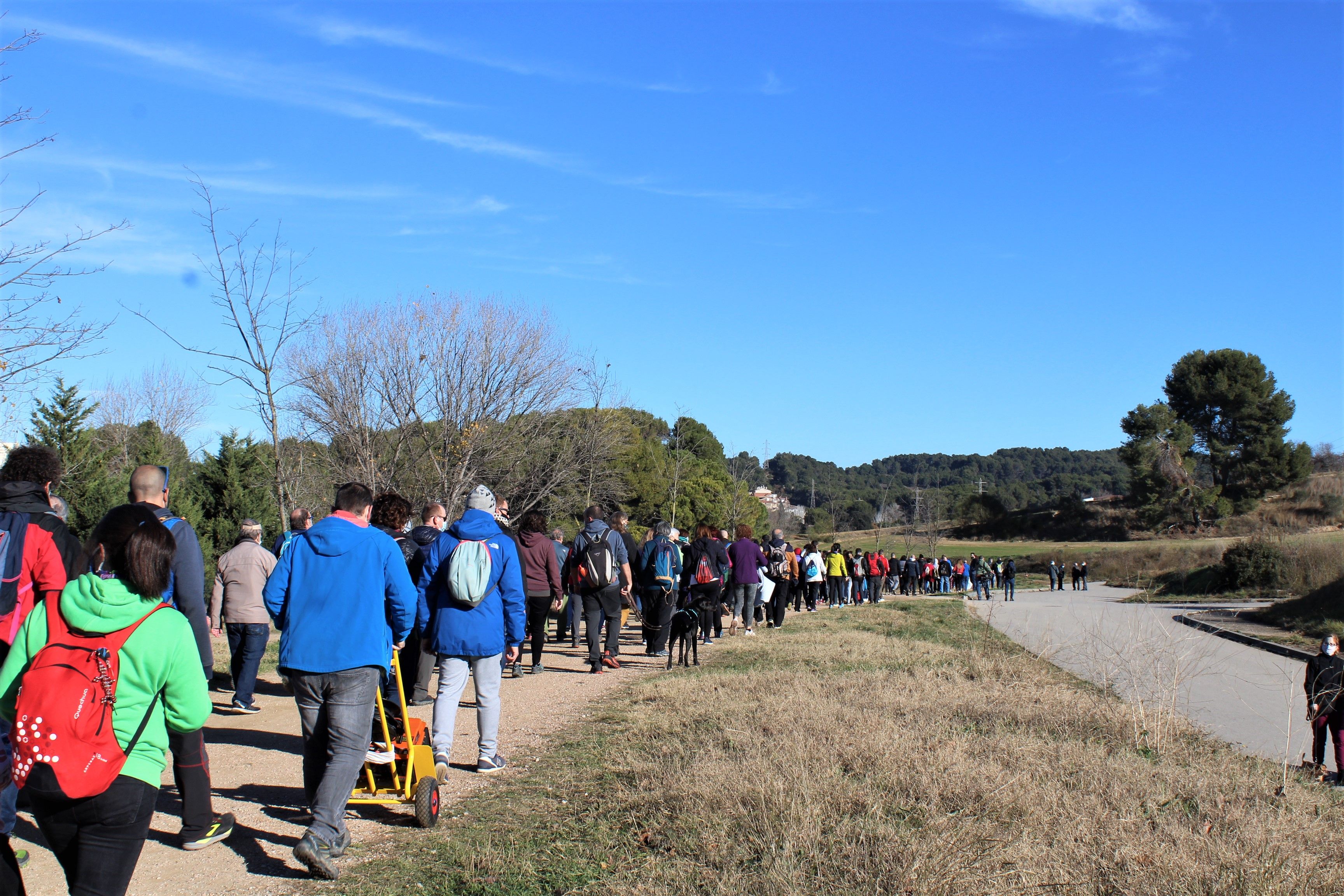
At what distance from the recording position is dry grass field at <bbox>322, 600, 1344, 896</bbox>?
445 cm

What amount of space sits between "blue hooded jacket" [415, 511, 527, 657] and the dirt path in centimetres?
92

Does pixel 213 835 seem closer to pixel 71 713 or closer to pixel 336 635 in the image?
pixel 336 635

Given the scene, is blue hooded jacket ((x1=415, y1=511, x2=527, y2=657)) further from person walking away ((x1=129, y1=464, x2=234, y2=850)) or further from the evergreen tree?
the evergreen tree

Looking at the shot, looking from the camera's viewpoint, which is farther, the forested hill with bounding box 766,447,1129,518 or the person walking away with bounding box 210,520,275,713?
the forested hill with bounding box 766,447,1129,518

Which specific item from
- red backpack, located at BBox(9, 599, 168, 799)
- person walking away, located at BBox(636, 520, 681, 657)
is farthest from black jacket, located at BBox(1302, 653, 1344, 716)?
red backpack, located at BBox(9, 599, 168, 799)

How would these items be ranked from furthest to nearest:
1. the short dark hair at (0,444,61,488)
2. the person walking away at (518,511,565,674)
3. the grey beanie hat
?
1. the person walking away at (518,511,565,674)
2. the grey beanie hat
3. the short dark hair at (0,444,61,488)

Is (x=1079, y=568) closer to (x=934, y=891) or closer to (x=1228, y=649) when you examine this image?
(x=1228, y=649)

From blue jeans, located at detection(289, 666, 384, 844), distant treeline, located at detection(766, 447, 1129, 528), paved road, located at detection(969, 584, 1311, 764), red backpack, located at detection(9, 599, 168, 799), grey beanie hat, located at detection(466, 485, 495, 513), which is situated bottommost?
paved road, located at detection(969, 584, 1311, 764)

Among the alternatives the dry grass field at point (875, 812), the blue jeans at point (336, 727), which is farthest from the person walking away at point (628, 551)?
the blue jeans at point (336, 727)

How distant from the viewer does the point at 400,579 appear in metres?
A: 4.91

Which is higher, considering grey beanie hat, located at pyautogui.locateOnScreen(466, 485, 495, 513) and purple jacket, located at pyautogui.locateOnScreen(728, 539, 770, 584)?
grey beanie hat, located at pyautogui.locateOnScreen(466, 485, 495, 513)

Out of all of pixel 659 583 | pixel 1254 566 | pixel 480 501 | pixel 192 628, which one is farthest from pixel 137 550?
pixel 1254 566

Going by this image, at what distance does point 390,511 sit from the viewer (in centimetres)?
628

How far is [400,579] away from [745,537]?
34.1ft
